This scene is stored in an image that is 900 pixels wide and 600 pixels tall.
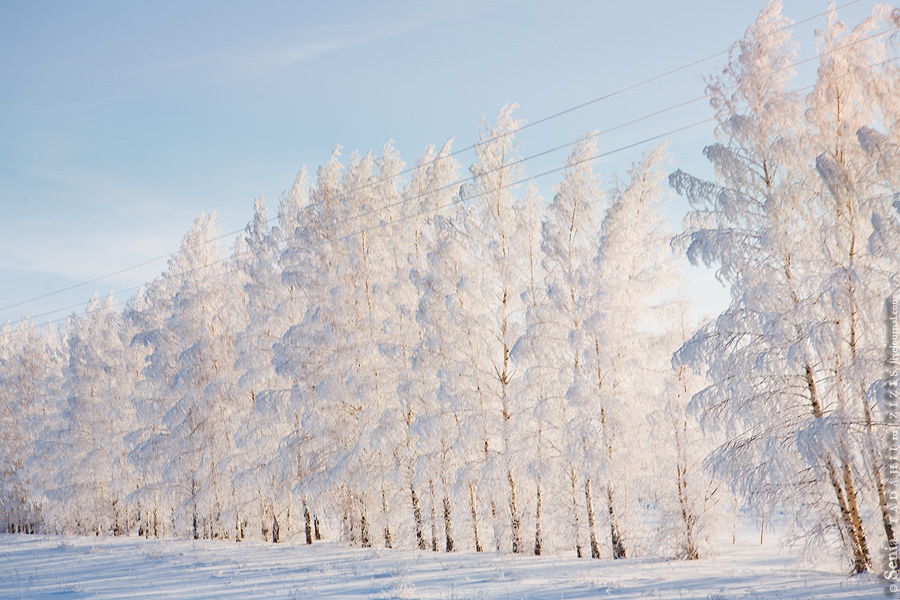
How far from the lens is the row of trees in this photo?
10086mm

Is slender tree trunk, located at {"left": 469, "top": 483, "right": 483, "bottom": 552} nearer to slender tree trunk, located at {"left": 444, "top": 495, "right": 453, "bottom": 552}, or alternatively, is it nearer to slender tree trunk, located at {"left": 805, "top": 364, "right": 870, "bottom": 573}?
slender tree trunk, located at {"left": 444, "top": 495, "right": 453, "bottom": 552}

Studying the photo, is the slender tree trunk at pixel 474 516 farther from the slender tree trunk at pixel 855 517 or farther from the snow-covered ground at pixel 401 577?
the slender tree trunk at pixel 855 517

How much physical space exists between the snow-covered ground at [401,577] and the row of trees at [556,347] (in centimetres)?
158

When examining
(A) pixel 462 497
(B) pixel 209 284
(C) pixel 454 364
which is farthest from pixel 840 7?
(B) pixel 209 284

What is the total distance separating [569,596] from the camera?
891 centimetres

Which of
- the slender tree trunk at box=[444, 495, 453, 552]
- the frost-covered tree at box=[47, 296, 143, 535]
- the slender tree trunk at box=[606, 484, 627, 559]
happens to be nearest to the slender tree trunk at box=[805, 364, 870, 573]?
the slender tree trunk at box=[606, 484, 627, 559]

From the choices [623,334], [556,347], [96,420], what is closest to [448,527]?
[556,347]

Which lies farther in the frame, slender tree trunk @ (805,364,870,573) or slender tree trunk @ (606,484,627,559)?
slender tree trunk @ (606,484,627,559)

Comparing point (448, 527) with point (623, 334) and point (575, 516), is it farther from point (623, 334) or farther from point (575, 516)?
point (623, 334)

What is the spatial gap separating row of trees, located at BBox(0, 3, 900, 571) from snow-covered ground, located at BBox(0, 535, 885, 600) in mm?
1578

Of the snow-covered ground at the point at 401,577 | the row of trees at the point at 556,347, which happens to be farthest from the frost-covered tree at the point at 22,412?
the snow-covered ground at the point at 401,577

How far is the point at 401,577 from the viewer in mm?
10438

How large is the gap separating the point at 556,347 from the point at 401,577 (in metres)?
6.82

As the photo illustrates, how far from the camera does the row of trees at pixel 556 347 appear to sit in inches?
397
